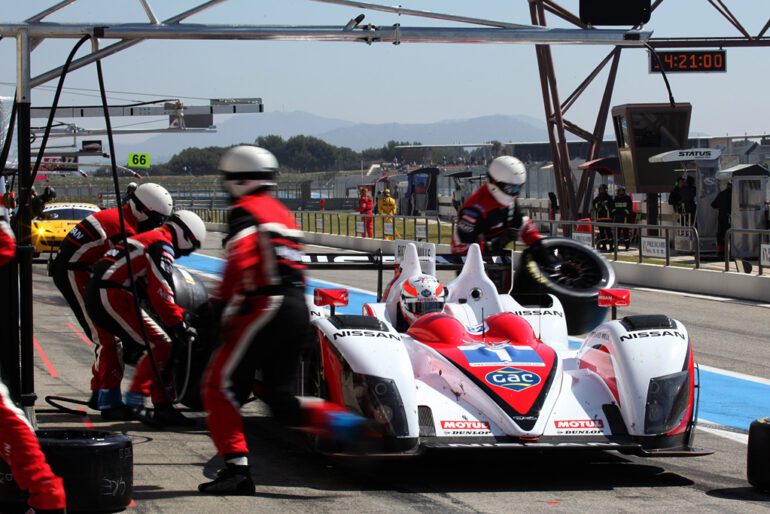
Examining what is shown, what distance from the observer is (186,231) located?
8953 millimetres

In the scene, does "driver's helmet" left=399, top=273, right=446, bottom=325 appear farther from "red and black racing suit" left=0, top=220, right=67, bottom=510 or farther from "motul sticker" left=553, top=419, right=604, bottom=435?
"red and black racing suit" left=0, top=220, right=67, bottom=510

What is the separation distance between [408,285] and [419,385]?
1.70m

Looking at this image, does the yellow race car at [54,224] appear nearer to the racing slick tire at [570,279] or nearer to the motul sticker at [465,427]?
the racing slick tire at [570,279]

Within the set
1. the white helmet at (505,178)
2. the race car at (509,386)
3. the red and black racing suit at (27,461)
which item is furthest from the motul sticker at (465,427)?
the white helmet at (505,178)

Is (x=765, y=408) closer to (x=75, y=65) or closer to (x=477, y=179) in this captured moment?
(x=75, y=65)

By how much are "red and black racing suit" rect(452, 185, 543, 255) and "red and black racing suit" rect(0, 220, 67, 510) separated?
5.39 meters

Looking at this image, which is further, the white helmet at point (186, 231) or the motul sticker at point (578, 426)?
the white helmet at point (186, 231)

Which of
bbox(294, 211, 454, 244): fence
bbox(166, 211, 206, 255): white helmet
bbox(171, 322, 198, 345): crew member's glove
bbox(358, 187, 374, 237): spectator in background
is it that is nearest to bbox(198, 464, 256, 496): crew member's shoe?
bbox(171, 322, 198, 345): crew member's glove

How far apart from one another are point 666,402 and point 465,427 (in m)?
1.21

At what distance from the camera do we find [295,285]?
601cm

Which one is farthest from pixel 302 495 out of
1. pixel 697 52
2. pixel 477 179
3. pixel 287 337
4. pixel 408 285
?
pixel 477 179

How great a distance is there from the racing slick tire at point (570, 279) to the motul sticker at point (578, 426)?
2577 mm

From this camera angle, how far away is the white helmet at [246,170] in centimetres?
610

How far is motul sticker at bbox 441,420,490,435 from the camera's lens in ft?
22.5
